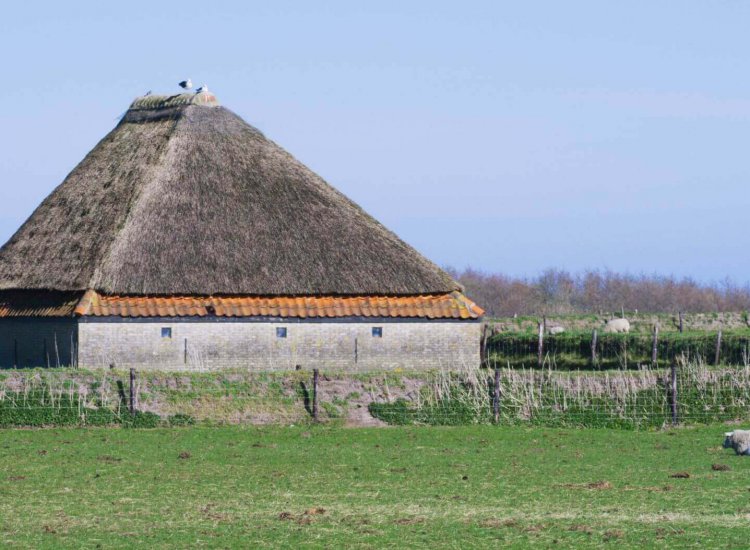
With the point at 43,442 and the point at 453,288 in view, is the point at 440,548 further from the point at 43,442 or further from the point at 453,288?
the point at 453,288

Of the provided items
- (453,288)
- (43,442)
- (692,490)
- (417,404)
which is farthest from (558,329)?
(692,490)

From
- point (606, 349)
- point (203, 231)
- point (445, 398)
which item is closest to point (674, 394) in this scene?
point (445, 398)

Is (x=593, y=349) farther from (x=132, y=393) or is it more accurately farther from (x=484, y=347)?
(x=132, y=393)

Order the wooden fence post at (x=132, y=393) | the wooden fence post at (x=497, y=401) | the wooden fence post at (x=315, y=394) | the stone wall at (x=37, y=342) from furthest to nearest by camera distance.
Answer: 1. the stone wall at (x=37, y=342)
2. the wooden fence post at (x=497, y=401)
3. the wooden fence post at (x=315, y=394)
4. the wooden fence post at (x=132, y=393)

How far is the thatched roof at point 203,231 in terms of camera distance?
39094 millimetres

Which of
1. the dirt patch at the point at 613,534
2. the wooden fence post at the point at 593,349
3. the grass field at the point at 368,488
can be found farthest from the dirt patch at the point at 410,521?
the wooden fence post at the point at 593,349

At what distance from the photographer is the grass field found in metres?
17.0

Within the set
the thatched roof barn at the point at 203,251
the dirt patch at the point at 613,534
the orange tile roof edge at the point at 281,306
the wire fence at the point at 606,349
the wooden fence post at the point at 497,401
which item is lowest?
the dirt patch at the point at 613,534

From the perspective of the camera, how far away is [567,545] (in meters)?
16.2

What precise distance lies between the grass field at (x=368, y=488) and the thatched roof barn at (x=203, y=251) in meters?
9.07

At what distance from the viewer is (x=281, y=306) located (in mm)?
39750

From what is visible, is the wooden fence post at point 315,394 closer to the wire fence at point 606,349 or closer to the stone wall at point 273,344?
the stone wall at point 273,344

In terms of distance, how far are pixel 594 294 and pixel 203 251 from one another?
59.8 m

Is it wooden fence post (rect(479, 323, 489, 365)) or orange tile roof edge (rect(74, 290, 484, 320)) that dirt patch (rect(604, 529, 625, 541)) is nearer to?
orange tile roof edge (rect(74, 290, 484, 320))
